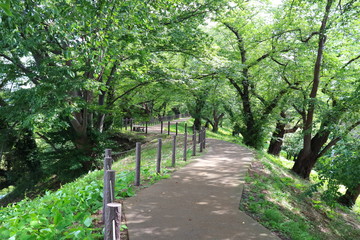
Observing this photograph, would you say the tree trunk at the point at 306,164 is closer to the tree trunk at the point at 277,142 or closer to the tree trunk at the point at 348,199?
the tree trunk at the point at 348,199

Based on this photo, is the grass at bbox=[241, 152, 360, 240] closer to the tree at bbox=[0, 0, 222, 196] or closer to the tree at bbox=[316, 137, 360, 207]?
the tree at bbox=[316, 137, 360, 207]

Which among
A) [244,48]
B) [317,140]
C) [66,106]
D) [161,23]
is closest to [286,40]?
[244,48]

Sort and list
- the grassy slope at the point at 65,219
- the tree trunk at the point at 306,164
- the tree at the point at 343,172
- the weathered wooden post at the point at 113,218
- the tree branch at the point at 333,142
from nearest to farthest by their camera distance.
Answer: the weathered wooden post at the point at 113,218
the grassy slope at the point at 65,219
the tree at the point at 343,172
the tree branch at the point at 333,142
the tree trunk at the point at 306,164

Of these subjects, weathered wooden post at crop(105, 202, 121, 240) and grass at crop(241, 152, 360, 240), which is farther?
grass at crop(241, 152, 360, 240)

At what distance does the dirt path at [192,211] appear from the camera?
406 centimetres

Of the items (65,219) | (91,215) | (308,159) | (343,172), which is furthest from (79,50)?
(308,159)

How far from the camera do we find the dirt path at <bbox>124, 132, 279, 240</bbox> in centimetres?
406

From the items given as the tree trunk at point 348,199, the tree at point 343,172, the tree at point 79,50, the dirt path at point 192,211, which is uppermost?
the tree at point 79,50

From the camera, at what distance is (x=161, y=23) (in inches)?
452

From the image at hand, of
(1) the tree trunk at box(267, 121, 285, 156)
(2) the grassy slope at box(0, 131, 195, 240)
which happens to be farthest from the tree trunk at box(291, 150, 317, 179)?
(2) the grassy slope at box(0, 131, 195, 240)

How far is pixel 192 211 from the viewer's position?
16.1 ft

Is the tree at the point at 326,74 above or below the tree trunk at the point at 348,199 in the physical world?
above

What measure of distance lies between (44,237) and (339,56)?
16093mm

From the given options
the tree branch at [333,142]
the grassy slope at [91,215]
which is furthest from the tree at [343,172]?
the tree branch at [333,142]
